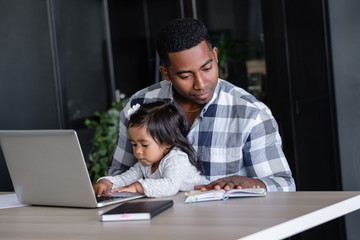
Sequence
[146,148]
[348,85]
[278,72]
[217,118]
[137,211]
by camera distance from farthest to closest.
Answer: [278,72], [348,85], [217,118], [146,148], [137,211]

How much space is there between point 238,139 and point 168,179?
352 millimetres

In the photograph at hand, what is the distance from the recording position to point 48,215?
6.28 ft

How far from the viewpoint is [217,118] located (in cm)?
231

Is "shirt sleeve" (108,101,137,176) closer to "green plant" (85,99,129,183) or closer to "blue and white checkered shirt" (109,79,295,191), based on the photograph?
"blue and white checkered shirt" (109,79,295,191)

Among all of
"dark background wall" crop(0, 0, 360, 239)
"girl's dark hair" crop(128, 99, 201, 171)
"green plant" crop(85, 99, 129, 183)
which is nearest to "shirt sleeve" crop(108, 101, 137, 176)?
"girl's dark hair" crop(128, 99, 201, 171)

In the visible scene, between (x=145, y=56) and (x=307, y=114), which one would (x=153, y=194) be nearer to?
(x=307, y=114)

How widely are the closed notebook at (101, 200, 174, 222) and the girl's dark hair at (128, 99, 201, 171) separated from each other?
1.36ft

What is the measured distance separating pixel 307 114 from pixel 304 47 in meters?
0.41

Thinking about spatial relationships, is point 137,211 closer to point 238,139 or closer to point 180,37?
point 238,139

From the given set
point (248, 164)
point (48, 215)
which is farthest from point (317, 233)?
point (48, 215)

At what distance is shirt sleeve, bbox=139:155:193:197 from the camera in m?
2.00

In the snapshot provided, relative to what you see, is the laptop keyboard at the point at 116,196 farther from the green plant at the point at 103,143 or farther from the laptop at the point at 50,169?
the green plant at the point at 103,143

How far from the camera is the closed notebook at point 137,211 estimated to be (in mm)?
1682

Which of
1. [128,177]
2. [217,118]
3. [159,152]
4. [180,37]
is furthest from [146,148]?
[180,37]
